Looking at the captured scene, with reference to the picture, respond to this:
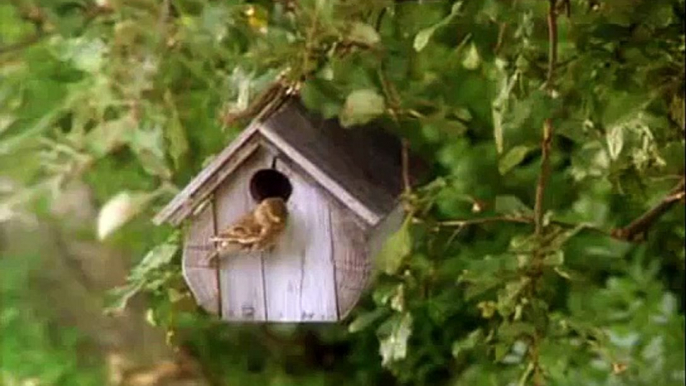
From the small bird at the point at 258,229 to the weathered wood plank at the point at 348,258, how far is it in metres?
0.03

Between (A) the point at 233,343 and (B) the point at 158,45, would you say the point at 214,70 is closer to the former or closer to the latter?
(B) the point at 158,45

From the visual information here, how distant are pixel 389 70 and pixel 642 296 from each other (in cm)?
63

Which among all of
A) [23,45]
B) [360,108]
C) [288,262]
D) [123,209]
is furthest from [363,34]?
[23,45]

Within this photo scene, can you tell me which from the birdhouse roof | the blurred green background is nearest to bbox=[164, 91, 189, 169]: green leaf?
the blurred green background

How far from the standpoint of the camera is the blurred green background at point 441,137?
88cm

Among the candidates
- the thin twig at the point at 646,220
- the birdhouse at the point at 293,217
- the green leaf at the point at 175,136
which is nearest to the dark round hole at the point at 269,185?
the birdhouse at the point at 293,217

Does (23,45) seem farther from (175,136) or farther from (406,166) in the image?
(406,166)

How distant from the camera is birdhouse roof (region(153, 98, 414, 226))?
826 mm

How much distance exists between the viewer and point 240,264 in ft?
2.84

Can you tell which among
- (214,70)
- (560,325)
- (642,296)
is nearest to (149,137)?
(214,70)

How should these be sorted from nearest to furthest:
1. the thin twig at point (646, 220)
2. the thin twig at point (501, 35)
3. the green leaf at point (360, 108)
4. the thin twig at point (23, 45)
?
the green leaf at point (360, 108) → the thin twig at point (501, 35) → the thin twig at point (646, 220) → the thin twig at point (23, 45)

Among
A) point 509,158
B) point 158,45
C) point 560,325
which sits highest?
point 158,45

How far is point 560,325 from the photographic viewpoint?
98 cm

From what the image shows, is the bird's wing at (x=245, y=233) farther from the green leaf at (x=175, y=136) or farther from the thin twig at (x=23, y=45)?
the thin twig at (x=23, y=45)
